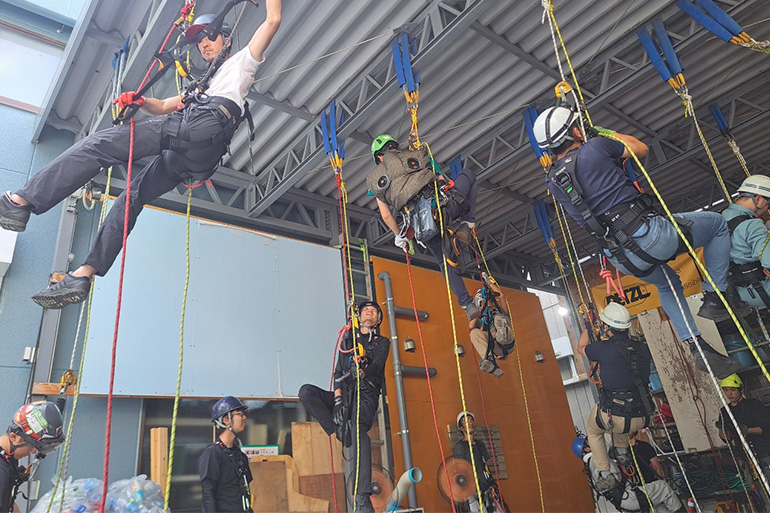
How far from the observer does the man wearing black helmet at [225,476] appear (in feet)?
12.9

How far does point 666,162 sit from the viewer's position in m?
8.02

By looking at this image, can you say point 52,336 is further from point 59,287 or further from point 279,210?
point 279,210

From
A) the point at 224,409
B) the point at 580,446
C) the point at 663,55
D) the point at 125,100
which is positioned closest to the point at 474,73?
the point at 663,55

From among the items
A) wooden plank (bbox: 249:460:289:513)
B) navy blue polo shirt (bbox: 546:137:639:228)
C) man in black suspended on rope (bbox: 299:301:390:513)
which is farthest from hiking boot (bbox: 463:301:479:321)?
wooden plank (bbox: 249:460:289:513)

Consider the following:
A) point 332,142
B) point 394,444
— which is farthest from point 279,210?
point 394,444

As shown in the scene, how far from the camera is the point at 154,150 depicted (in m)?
3.25

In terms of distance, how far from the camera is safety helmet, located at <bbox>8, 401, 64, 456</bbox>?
3.54m

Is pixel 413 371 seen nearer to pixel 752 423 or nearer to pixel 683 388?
pixel 752 423

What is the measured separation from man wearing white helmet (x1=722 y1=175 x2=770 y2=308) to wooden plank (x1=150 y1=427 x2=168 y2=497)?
222 inches

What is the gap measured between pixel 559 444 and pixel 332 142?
23.5 ft

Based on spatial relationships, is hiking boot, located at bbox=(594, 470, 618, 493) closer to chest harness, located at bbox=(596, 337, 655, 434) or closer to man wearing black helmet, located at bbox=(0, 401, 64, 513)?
chest harness, located at bbox=(596, 337, 655, 434)

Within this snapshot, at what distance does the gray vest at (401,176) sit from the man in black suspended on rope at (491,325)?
1.33m

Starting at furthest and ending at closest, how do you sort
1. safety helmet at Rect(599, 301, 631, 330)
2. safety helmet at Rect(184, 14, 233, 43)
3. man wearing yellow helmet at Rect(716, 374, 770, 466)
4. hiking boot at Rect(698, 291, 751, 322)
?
man wearing yellow helmet at Rect(716, 374, 770, 466) < safety helmet at Rect(599, 301, 631, 330) < hiking boot at Rect(698, 291, 751, 322) < safety helmet at Rect(184, 14, 233, 43)

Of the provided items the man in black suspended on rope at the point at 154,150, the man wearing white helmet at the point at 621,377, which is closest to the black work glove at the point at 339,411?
the man in black suspended on rope at the point at 154,150
